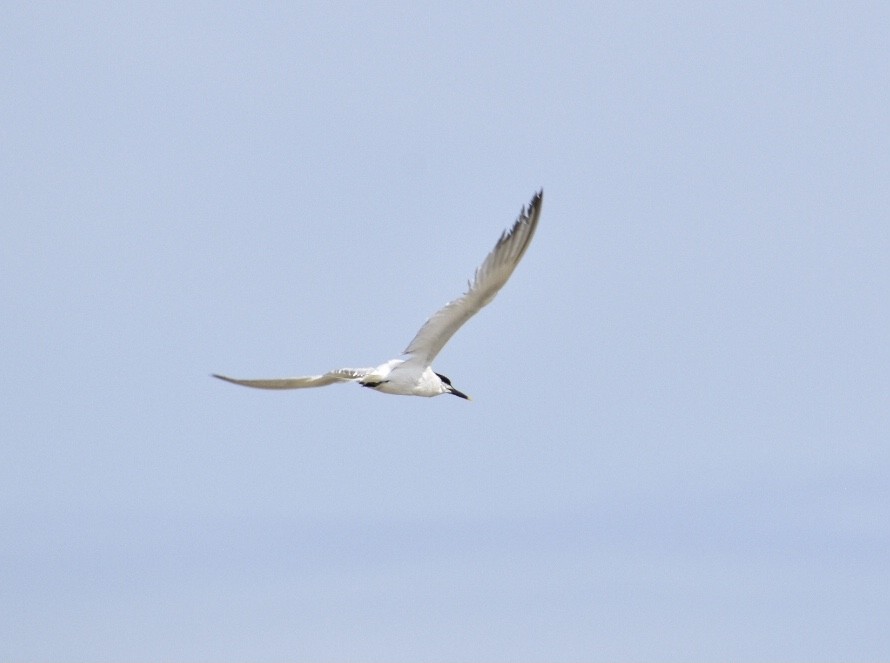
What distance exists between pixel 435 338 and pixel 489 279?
180 centimetres

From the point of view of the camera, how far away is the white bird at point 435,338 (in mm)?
19312

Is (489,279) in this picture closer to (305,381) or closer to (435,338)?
(435,338)

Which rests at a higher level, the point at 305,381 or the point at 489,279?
the point at 489,279

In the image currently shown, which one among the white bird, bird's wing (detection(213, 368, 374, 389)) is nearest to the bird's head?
the white bird

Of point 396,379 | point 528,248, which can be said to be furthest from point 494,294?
point 396,379

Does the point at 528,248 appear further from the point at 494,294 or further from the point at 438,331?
the point at 438,331

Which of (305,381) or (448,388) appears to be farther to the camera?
(448,388)

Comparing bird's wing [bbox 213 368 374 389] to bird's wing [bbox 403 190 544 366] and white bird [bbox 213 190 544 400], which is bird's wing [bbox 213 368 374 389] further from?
bird's wing [bbox 403 190 544 366]

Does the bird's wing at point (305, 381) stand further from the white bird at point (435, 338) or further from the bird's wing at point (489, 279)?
the bird's wing at point (489, 279)

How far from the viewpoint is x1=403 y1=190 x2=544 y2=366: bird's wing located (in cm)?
1925

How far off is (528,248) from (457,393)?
173 inches

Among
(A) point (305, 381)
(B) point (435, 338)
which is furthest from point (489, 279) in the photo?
(A) point (305, 381)

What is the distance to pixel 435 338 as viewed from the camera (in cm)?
2084

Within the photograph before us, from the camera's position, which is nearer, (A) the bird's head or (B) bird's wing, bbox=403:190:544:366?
(B) bird's wing, bbox=403:190:544:366
